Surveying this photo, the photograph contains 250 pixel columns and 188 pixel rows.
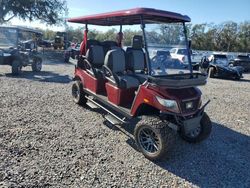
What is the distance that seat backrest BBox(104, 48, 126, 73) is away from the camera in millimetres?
5613

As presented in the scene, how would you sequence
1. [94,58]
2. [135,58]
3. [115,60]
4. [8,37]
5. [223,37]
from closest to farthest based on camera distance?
[115,60] < [135,58] < [94,58] < [8,37] < [223,37]

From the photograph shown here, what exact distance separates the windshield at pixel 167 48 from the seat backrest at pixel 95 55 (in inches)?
81.3

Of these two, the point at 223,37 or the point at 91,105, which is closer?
the point at 91,105

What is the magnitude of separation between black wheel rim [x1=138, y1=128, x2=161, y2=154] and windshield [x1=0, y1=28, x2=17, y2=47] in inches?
360

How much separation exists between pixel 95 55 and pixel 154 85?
9.13 feet

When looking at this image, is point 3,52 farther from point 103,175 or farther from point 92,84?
point 103,175

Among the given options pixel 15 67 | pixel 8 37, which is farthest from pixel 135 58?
pixel 8 37

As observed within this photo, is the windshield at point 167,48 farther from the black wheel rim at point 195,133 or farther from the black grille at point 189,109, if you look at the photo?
the black wheel rim at point 195,133

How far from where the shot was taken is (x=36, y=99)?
7344mm

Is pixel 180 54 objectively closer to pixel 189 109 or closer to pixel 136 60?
pixel 189 109

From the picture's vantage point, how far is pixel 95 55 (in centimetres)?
655

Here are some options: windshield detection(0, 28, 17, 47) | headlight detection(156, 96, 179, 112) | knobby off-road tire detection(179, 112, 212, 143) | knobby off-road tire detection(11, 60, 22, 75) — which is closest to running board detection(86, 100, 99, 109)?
knobby off-road tire detection(179, 112, 212, 143)

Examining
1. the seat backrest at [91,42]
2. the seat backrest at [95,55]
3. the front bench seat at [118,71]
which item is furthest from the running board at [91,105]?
the seat backrest at [91,42]

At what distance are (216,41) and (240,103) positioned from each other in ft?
131
